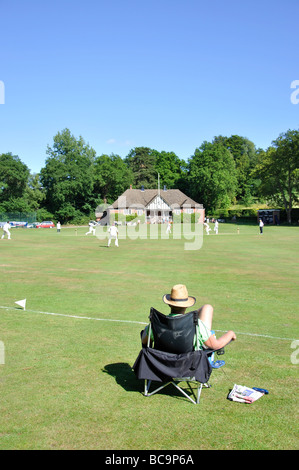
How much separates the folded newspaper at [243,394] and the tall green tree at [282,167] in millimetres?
69441

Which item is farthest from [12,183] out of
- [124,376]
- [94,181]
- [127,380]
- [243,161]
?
[127,380]

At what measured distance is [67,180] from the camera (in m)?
90.5

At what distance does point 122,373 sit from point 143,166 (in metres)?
116

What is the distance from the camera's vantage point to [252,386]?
553cm

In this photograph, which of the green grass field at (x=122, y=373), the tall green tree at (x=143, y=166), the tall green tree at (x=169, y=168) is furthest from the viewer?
the tall green tree at (x=143, y=166)

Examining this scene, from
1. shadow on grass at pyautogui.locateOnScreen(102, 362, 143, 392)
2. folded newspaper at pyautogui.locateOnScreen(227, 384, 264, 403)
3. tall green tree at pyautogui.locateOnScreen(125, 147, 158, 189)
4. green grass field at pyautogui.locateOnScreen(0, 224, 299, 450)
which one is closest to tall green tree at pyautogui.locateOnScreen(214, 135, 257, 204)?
tall green tree at pyautogui.locateOnScreen(125, 147, 158, 189)

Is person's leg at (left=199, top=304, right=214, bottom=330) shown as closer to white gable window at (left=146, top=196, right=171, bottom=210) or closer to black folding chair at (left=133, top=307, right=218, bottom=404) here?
black folding chair at (left=133, top=307, right=218, bottom=404)

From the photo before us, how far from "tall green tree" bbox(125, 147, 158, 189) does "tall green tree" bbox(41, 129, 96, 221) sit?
22999mm

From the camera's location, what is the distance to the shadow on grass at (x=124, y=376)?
558 cm

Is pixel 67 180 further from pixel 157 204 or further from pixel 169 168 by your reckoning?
pixel 169 168

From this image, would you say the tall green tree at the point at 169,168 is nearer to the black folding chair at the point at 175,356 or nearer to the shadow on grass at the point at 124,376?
the shadow on grass at the point at 124,376

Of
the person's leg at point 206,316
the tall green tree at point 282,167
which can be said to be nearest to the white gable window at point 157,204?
the tall green tree at point 282,167
